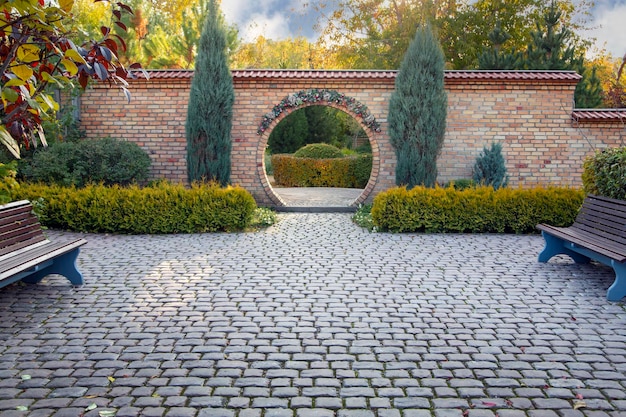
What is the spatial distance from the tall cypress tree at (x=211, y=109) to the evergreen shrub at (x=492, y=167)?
5.55m

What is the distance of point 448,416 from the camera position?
3.01 m

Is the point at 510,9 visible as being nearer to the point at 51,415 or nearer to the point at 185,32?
the point at 185,32

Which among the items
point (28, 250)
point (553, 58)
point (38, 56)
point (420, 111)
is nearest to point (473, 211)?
point (420, 111)

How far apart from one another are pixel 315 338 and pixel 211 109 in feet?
27.0

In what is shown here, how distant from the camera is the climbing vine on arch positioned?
1210 centimetres

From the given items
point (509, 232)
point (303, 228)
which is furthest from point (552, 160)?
point (303, 228)

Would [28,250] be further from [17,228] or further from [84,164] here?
[84,164]

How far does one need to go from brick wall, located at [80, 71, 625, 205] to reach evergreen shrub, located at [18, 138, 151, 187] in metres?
1.19

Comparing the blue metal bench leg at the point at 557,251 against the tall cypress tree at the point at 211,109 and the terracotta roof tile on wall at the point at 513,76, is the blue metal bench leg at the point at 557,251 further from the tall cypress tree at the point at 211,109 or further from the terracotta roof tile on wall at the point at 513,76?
the tall cypress tree at the point at 211,109

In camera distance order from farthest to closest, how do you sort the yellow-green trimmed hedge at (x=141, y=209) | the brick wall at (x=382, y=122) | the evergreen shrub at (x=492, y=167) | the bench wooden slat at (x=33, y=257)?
the brick wall at (x=382, y=122)
the evergreen shrub at (x=492, y=167)
the yellow-green trimmed hedge at (x=141, y=209)
the bench wooden slat at (x=33, y=257)

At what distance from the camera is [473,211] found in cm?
919

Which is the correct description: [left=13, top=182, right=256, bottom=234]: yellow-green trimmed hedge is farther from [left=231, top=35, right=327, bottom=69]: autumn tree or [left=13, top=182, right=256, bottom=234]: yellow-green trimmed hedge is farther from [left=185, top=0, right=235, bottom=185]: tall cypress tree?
[left=231, top=35, right=327, bottom=69]: autumn tree

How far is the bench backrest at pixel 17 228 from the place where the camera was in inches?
205

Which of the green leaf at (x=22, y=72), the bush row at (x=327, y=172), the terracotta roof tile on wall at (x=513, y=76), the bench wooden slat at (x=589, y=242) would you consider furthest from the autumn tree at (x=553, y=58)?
the green leaf at (x=22, y=72)
